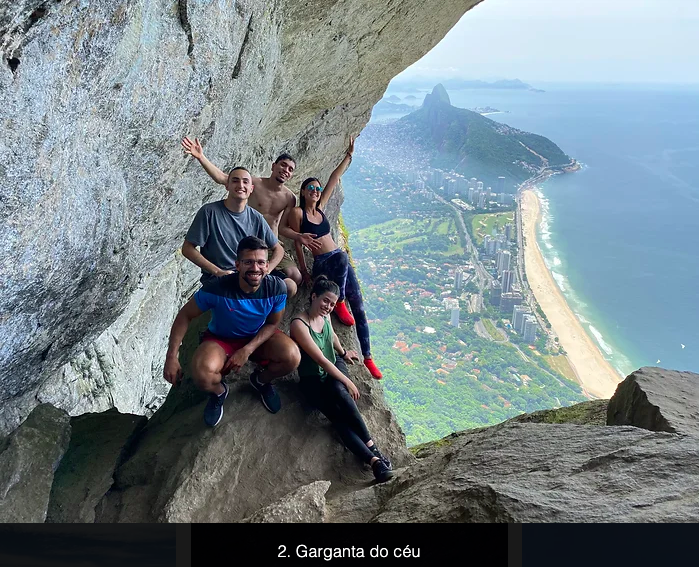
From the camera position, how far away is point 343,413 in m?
5.45

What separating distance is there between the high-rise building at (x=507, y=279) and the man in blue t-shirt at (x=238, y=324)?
3713 centimetres

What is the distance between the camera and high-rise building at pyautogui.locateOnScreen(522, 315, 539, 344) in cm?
3653

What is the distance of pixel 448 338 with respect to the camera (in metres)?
39.8

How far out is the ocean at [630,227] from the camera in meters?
38.2

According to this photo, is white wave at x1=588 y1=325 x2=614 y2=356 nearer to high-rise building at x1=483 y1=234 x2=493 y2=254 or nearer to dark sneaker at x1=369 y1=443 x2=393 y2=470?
high-rise building at x1=483 y1=234 x2=493 y2=254

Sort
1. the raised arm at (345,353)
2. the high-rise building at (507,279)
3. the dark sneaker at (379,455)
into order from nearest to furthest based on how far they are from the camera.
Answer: the dark sneaker at (379,455) → the raised arm at (345,353) → the high-rise building at (507,279)

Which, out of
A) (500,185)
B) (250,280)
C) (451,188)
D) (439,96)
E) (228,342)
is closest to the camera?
(250,280)

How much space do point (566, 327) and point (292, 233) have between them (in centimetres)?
3540

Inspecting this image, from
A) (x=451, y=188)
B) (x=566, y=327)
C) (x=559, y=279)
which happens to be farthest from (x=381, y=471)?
(x=451, y=188)

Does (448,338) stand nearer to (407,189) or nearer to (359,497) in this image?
(407,189)

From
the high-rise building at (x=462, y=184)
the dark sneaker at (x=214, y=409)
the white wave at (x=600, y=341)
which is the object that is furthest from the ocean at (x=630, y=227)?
the dark sneaker at (x=214, y=409)

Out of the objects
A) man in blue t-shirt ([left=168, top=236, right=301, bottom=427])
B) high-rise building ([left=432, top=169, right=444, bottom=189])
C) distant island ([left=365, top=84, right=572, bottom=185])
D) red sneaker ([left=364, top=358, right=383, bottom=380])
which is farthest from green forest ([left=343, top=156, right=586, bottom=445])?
man in blue t-shirt ([left=168, top=236, right=301, bottom=427])

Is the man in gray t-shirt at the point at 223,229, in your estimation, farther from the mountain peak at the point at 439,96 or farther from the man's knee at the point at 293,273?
the mountain peak at the point at 439,96

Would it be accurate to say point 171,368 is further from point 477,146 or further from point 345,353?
point 477,146
